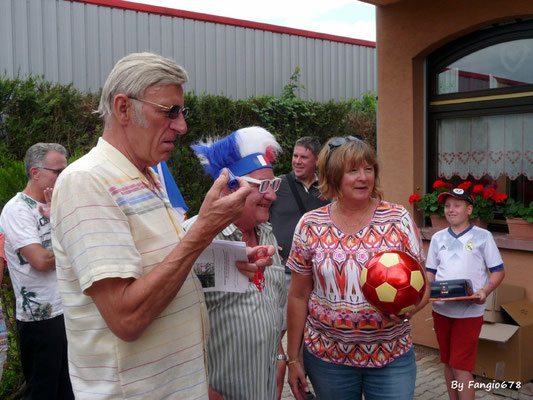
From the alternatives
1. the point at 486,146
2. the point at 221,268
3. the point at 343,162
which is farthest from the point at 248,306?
the point at 486,146

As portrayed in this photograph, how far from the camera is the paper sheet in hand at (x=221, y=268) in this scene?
2016 millimetres

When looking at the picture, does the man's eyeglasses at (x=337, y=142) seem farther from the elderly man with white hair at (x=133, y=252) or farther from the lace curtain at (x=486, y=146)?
the lace curtain at (x=486, y=146)

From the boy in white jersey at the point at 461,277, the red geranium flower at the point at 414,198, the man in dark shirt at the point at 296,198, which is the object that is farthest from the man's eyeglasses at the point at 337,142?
the red geranium flower at the point at 414,198

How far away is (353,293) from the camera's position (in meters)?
2.65

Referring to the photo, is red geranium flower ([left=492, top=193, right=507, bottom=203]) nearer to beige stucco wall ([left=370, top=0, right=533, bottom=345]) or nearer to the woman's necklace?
beige stucco wall ([left=370, top=0, right=533, bottom=345])

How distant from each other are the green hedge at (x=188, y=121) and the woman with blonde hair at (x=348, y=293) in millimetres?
2889

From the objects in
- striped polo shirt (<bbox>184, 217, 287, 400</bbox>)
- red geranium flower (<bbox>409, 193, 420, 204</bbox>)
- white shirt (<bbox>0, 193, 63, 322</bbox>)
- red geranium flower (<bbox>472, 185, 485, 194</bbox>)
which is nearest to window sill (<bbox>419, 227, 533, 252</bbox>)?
red geranium flower (<bbox>472, 185, 485, 194</bbox>)

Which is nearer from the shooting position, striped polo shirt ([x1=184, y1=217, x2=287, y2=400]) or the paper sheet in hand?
the paper sheet in hand

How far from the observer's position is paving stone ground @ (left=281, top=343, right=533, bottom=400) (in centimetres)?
472

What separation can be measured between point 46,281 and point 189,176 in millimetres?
4496

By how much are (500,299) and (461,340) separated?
1.11 metres

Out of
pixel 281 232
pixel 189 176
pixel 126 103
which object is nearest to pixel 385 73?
pixel 281 232

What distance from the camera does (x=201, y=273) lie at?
6.82ft

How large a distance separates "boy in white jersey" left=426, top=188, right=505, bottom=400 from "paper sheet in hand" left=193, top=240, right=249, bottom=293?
2702 mm
